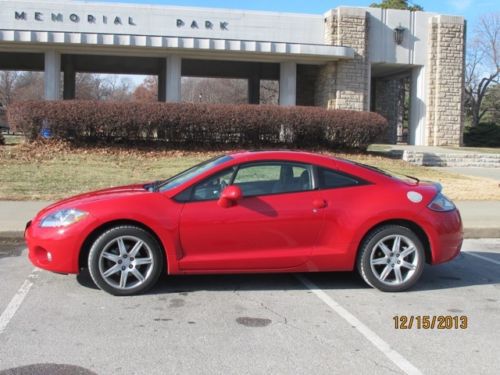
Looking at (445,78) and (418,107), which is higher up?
(445,78)

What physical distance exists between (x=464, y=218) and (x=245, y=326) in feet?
21.6

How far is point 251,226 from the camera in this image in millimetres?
5496

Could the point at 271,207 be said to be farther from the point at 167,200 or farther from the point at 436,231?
the point at 436,231

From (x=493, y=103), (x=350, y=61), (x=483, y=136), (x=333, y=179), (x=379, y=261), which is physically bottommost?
(x=379, y=261)

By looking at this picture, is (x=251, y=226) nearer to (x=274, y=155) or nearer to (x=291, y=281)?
(x=274, y=155)

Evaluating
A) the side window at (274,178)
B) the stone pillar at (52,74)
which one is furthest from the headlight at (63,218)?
the stone pillar at (52,74)

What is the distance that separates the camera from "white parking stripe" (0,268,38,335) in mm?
4767

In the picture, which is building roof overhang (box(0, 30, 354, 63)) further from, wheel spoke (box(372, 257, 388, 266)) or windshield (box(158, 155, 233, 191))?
wheel spoke (box(372, 257, 388, 266))

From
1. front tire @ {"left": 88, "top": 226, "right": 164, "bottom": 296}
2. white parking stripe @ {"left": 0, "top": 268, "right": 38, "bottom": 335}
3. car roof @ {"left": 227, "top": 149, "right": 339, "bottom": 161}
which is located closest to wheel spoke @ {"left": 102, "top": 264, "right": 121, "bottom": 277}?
front tire @ {"left": 88, "top": 226, "right": 164, "bottom": 296}

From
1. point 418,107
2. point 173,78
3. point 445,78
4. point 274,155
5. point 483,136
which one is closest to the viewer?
point 274,155

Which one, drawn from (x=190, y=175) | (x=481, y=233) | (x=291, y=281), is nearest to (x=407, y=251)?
(x=291, y=281)

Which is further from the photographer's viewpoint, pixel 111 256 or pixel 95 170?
pixel 95 170

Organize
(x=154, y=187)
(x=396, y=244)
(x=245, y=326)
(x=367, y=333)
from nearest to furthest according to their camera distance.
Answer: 1. (x=367, y=333)
2. (x=245, y=326)
3. (x=396, y=244)
4. (x=154, y=187)

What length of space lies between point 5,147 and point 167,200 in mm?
14275
